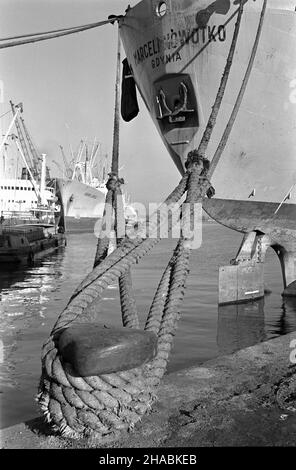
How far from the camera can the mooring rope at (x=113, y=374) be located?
3102mm

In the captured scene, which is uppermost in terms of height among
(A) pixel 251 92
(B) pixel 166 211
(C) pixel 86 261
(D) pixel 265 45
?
(D) pixel 265 45

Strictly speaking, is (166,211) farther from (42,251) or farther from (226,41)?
(42,251)

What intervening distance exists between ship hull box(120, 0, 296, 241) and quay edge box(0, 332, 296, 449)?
24.7 feet

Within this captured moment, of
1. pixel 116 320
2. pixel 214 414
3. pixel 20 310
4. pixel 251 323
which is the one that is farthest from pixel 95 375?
pixel 20 310

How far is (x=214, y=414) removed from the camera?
3.79m

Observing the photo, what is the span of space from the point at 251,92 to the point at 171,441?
31.8 feet

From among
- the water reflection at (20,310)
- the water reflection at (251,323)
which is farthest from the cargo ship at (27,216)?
the water reflection at (251,323)

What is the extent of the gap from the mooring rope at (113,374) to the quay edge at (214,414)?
175 mm

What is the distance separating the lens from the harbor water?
7.15m

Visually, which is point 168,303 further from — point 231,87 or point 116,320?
point 231,87

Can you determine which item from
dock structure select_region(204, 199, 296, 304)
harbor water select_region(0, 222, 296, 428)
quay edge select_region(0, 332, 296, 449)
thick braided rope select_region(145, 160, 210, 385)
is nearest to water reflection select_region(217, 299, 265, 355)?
harbor water select_region(0, 222, 296, 428)

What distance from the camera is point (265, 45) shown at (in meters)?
10.9

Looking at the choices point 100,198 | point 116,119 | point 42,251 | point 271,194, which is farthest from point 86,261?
point 100,198

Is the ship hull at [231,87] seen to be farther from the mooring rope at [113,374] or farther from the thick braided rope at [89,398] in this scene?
the thick braided rope at [89,398]
